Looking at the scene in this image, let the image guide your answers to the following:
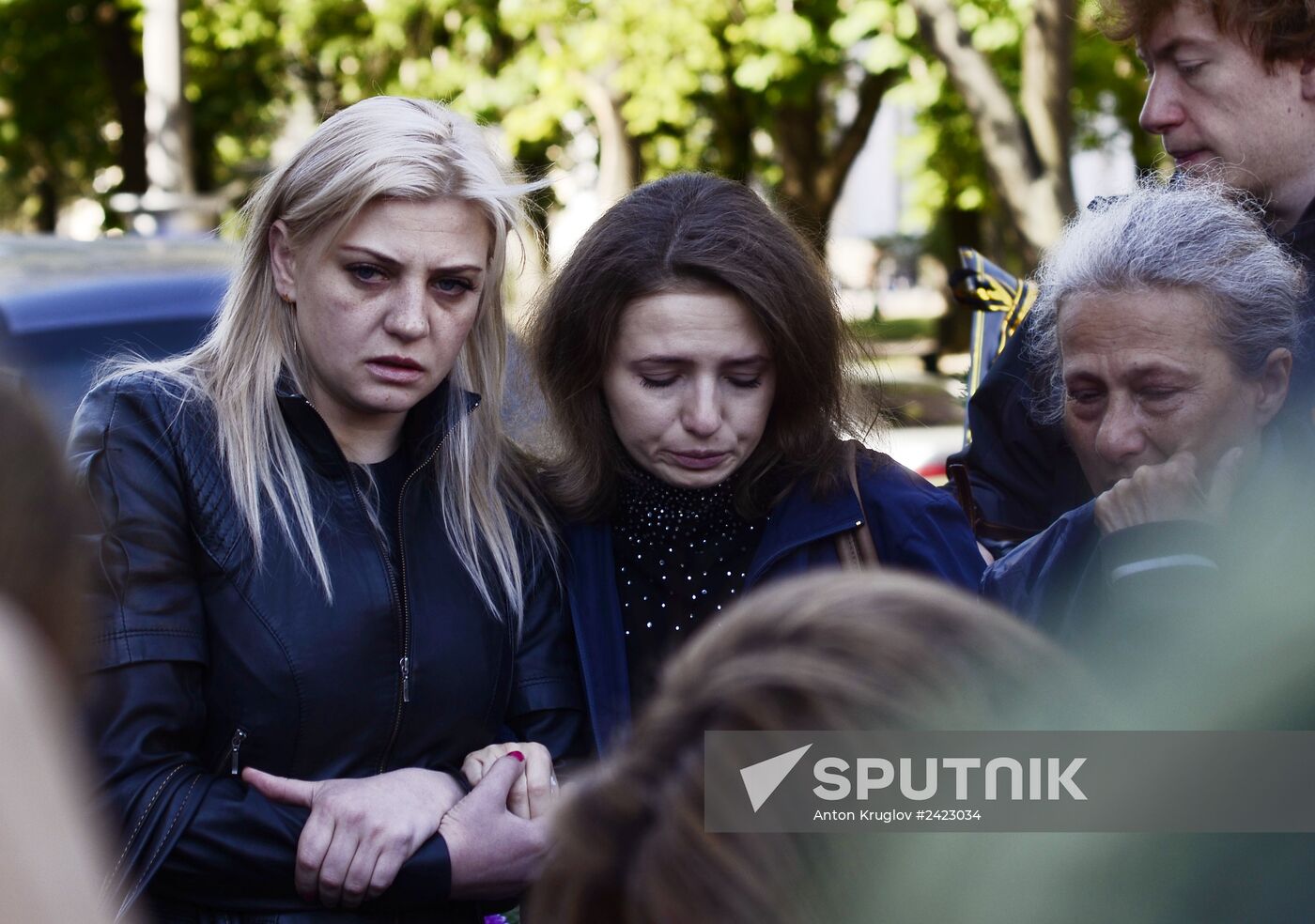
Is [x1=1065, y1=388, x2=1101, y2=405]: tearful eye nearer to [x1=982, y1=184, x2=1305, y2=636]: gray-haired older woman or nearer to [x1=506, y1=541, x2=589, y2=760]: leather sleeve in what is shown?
Result: [x1=982, y1=184, x2=1305, y2=636]: gray-haired older woman

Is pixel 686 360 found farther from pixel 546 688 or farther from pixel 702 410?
pixel 546 688

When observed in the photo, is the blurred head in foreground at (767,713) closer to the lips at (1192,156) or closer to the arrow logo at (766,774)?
the arrow logo at (766,774)

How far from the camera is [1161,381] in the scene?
2270mm

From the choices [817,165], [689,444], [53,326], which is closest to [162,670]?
[689,444]

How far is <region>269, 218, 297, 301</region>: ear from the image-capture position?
2.61 m

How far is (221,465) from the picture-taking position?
243 cm

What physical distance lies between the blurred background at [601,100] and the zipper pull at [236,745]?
40.8 inches

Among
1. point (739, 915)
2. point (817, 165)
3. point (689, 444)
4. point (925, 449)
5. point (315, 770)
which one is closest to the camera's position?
point (739, 915)

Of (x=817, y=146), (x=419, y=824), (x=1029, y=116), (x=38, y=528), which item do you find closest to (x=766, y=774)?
(x=38, y=528)

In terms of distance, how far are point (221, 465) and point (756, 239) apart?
3.11 feet

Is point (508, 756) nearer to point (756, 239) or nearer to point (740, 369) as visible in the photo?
point (740, 369)

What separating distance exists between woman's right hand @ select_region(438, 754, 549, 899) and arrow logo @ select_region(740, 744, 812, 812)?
1.21 meters

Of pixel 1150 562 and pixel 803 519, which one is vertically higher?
pixel 1150 562

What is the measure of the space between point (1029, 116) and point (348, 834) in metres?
8.51
